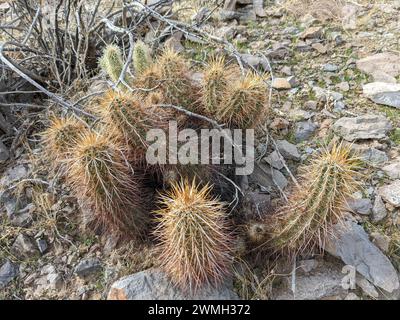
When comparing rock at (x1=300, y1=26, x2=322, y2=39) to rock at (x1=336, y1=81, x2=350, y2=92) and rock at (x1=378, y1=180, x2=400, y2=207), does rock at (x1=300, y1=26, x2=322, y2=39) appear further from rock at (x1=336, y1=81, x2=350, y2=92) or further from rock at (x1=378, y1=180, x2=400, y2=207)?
rock at (x1=378, y1=180, x2=400, y2=207)

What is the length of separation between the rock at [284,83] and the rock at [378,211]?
1.34m

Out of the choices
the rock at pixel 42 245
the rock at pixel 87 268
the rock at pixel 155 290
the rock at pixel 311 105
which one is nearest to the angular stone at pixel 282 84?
the rock at pixel 311 105

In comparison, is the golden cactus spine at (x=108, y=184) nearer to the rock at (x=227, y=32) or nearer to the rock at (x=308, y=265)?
the rock at (x=308, y=265)

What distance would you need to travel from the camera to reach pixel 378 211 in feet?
8.17

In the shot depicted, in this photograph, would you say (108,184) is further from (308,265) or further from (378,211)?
(378,211)

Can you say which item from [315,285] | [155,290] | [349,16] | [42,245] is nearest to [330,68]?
[349,16]

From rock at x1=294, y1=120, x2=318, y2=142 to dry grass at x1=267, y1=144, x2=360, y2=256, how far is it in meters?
1.04

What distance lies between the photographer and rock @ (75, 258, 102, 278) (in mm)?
2371

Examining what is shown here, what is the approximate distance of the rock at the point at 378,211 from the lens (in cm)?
247

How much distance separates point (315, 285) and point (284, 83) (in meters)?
1.88

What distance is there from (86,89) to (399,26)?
3.11 metres

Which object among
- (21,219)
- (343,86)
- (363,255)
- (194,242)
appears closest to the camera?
(194,242)

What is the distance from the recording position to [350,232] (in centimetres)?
233

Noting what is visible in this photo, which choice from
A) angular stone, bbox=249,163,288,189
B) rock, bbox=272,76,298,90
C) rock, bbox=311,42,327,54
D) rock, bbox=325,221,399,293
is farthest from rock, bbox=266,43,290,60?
rock, bbox=325,221,399,293
